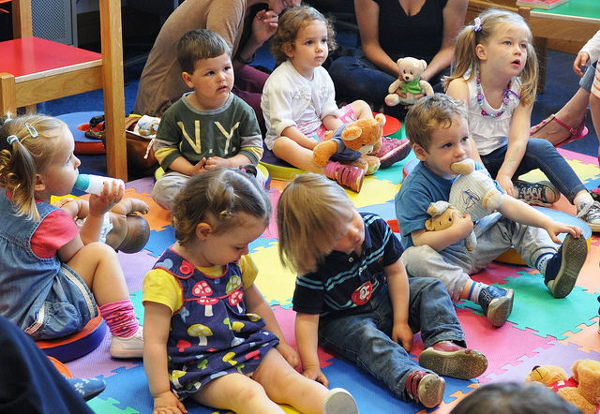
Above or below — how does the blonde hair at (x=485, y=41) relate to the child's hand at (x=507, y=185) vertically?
above

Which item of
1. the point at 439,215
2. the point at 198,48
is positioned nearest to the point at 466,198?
the point at 439,215

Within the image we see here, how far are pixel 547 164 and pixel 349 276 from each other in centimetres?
120

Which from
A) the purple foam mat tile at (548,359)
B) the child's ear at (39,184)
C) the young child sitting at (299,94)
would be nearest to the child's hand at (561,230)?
the purple foam mat tile at (548,359)

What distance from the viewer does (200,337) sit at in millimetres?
1682

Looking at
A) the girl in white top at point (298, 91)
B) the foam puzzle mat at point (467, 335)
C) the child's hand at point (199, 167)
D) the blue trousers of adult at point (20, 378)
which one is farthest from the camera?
the girl in white top at point (298, 91)

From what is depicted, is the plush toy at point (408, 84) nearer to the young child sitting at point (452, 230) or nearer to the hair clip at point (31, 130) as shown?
the young child sitting at point (452, 230)

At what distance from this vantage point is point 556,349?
1969 millimetres

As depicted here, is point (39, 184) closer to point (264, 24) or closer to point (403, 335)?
point (403, 335)

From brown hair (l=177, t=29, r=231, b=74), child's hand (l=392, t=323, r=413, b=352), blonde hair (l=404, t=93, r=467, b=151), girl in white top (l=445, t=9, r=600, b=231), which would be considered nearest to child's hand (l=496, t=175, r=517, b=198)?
girl in white top (l=445, t=9, r=600, b=231)

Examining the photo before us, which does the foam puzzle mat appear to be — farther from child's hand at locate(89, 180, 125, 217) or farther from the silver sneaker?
child's hand at locate(89, 180, 125, 217)

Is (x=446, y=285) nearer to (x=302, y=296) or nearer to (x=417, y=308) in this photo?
(x=417, y=308)

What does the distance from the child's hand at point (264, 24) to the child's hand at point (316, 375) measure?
75.1 inches

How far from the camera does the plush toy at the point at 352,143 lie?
2.81 m

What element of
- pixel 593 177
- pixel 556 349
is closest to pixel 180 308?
pixel 556 349
